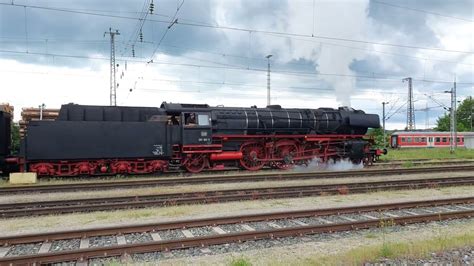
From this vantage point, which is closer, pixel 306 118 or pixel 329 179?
pixel 329 179

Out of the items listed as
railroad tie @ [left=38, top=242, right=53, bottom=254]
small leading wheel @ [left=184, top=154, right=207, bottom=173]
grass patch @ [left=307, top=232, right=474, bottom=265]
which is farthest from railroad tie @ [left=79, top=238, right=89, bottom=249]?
small leading wheel @ [left=184, top=154, right=207, bottom=173]

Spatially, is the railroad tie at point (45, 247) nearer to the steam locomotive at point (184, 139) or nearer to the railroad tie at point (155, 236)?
the railroad tie at point (155, 236)

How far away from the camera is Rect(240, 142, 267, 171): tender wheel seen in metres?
20.4

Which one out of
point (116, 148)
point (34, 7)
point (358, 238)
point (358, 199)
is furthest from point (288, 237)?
point (34, 7)

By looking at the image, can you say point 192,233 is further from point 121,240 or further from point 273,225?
point 273,225

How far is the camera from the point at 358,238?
25.8 ft

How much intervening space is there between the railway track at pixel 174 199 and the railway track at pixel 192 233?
2.85 metres

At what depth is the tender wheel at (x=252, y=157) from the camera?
20438 mm

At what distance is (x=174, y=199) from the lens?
11211mm

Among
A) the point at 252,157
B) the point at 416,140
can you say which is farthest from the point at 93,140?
the point at 416,140

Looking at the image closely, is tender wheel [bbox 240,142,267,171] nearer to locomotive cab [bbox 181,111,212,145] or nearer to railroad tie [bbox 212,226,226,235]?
locomotive cab [bbox 181,111,212,145]

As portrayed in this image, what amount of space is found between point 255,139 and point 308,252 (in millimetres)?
13653

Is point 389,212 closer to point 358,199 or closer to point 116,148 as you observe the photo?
point 358,199

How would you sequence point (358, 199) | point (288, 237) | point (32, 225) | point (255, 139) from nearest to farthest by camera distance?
point (288, 237), point (32, 225), point (358, 199), point (255, 139)
